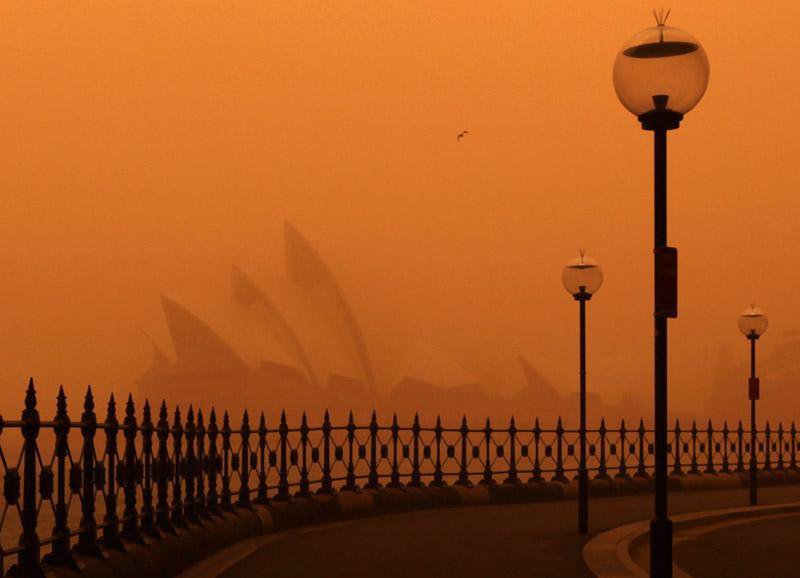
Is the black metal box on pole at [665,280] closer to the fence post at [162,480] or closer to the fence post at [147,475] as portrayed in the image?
the fence post at [147,475]

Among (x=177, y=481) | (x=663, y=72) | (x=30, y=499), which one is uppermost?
(x=663, y=72)

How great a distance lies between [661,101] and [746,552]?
7589mm

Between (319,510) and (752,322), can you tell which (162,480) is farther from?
(752,322)

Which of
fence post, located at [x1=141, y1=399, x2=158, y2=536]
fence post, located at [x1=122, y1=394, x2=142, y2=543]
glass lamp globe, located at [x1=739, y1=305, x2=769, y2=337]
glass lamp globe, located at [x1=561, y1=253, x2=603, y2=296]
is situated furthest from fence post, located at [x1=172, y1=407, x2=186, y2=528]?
glass lamp globe, located at [x1=739, y1=305, x2=769, y2=337]

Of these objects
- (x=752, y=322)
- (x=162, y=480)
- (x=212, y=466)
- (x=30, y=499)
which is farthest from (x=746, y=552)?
(x=752, y=322)

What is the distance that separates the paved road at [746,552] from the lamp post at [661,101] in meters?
3.70

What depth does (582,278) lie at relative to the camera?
2042 centimetres

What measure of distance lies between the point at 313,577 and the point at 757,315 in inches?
647

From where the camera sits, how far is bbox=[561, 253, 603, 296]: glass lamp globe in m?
20.4

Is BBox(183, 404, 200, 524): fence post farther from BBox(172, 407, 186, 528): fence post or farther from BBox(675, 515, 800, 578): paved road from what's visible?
BBox(675, 515, 800, 578): paved road

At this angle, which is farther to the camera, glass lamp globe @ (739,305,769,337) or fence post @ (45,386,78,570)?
glass lamp globe @ (739,305,769,337)

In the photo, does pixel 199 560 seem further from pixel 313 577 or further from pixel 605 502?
pixel 605 502

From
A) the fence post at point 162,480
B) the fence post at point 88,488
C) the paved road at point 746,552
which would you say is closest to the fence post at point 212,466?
the fence post at point 162,480

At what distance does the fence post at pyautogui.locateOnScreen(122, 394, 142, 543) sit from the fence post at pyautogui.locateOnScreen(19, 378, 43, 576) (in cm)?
262
